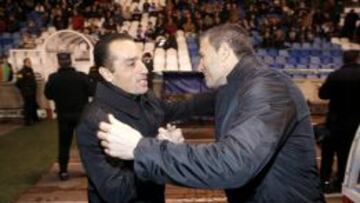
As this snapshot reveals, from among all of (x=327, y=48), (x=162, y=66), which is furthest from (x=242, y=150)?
(x=327, y=48)

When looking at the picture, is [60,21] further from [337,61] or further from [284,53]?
[337,61]

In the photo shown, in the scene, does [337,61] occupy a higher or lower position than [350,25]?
lower

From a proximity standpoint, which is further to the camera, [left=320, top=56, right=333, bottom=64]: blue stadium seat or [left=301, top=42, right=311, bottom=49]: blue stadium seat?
[left=301, top=42, right=311, bottom=49]: blue stadium seat

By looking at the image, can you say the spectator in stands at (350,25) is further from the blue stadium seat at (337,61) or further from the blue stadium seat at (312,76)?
the blue stadium seat at (312,76)

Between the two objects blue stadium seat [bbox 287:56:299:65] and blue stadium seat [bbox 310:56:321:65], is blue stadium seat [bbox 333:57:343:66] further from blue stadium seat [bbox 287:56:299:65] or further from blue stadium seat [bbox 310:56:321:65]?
blue stadium seat [bbox 287:56:299:65]

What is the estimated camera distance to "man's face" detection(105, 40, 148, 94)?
3.05m

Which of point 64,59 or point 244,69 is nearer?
point 244,69

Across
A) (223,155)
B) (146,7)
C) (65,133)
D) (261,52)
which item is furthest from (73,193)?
(146,7)

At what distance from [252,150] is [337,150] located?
5634mm

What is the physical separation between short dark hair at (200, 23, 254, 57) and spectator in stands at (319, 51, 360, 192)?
Answer: 454 cm

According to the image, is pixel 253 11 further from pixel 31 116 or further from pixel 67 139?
pixel 67 139

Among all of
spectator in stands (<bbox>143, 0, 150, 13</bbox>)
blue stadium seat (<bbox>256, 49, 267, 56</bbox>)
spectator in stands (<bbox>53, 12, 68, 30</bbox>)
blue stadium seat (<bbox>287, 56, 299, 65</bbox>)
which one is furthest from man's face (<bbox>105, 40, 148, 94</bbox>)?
spectator in stands (<bbox>143, 0, 150, 13</bbox>)

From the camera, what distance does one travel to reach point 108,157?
2.85m

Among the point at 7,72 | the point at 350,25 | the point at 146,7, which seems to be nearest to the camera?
the point at 7,72
